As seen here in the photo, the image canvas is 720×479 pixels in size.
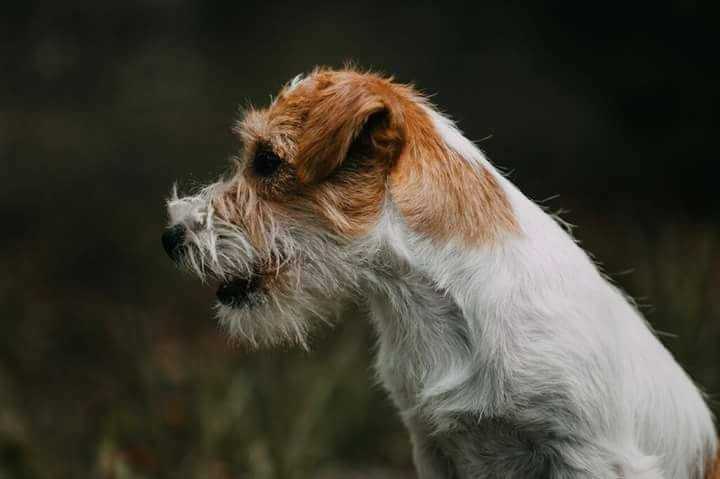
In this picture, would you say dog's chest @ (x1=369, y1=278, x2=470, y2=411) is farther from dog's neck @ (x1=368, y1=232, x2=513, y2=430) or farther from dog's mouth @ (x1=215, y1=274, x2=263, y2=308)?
dog's mouth @ (x1=215, y1=274, x2=263, y2=308)

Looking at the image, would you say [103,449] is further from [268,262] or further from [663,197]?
[663,197]

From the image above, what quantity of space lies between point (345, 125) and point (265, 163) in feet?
1.28

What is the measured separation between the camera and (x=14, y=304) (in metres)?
9.16

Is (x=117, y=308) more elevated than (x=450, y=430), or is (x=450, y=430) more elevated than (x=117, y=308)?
(x=450, y=430)

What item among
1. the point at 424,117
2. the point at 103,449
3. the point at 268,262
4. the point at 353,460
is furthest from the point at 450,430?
the point at 353,460

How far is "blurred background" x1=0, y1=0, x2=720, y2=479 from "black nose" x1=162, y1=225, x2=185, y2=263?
14.1 feet

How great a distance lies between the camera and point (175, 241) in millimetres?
3777

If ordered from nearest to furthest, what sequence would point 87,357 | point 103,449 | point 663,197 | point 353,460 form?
point 103,449 → point 353,460 → point 87,357 → point 663,197

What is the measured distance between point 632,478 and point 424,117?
1524mm

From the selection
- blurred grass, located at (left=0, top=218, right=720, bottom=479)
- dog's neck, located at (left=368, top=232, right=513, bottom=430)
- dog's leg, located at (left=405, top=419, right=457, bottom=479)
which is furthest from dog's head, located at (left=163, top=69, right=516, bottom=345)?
blurred grass, located at (left=0, top=218, right=720, bottom=479)

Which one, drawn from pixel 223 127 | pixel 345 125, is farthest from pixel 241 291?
pixel 223 127

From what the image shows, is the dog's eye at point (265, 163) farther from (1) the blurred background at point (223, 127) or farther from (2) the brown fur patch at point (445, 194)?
(1) the blurred background at point (223, 127)

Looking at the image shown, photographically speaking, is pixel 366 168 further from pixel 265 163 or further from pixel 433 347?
pixel 433 347

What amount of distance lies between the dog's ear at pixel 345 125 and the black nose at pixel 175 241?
0.53 m
